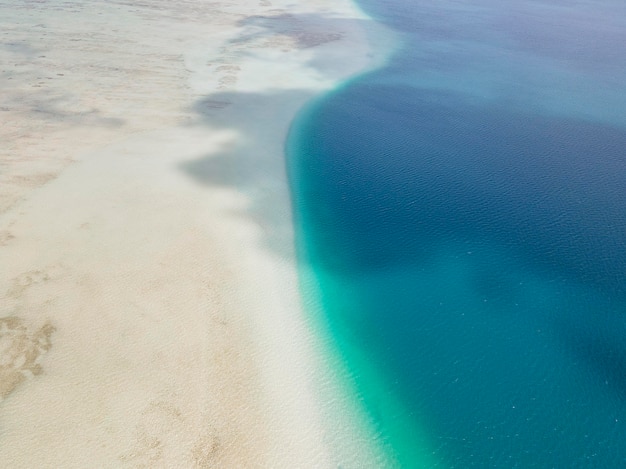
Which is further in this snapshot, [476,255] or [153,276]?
[476,255]

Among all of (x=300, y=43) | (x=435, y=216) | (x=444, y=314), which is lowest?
(x=444, y=314)

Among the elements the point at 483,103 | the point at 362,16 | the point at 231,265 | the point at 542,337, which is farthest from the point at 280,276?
the point at 362,16

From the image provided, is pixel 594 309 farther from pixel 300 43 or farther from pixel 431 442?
pixel 300 43

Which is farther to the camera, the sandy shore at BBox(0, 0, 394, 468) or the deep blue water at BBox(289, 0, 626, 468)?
the deep blue water at BBox(289, 0, 626, 468)

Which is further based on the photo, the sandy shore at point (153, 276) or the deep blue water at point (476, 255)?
the deep blue water at point (476, 255)
